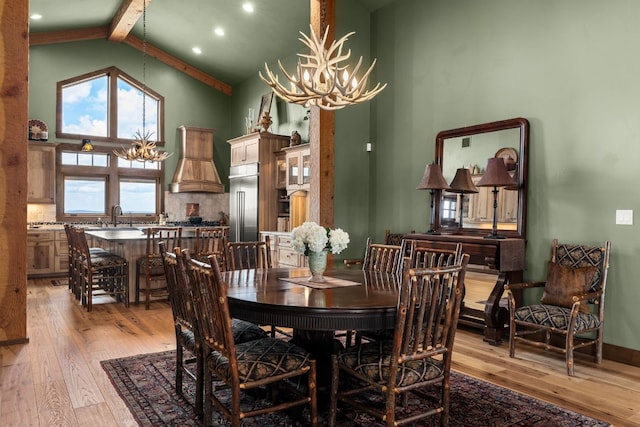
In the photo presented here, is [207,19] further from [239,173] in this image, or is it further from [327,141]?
[327,141]

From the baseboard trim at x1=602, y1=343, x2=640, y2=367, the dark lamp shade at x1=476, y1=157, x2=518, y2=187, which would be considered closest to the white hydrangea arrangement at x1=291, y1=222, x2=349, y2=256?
the dark lamp shade at x1=476, y1=157, x2=518, y2=187

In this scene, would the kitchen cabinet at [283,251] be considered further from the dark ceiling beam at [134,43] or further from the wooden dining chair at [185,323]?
the dark ceiling beam at [134,43]

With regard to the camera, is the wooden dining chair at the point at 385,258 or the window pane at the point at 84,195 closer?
the wooden dining chair at the point at 385,258

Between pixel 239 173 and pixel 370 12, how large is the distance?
356cm

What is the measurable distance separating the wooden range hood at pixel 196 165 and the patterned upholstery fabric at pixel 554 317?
21.6ft

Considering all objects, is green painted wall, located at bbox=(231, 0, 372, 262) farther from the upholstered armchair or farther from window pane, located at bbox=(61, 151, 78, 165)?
window pane, located at bbox=(61, 151, 78, 165)

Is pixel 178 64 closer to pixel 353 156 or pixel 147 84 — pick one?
pixel 147 84

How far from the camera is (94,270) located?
18.2 feet

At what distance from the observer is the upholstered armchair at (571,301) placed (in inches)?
141

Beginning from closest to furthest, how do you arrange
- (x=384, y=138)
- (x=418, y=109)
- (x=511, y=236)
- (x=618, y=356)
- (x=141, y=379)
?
(x=141, y=379), (x=618, y=356), (x=511, y=236), (x=418, y=109), (x=384, y=138)

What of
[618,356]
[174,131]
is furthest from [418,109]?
[174,131]

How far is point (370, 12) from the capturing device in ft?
20.3

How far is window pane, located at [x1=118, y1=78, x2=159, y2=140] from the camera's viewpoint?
8836mm

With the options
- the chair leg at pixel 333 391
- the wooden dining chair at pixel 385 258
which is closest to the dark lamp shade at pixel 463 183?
the wooden dining chair at pixel 385 258
